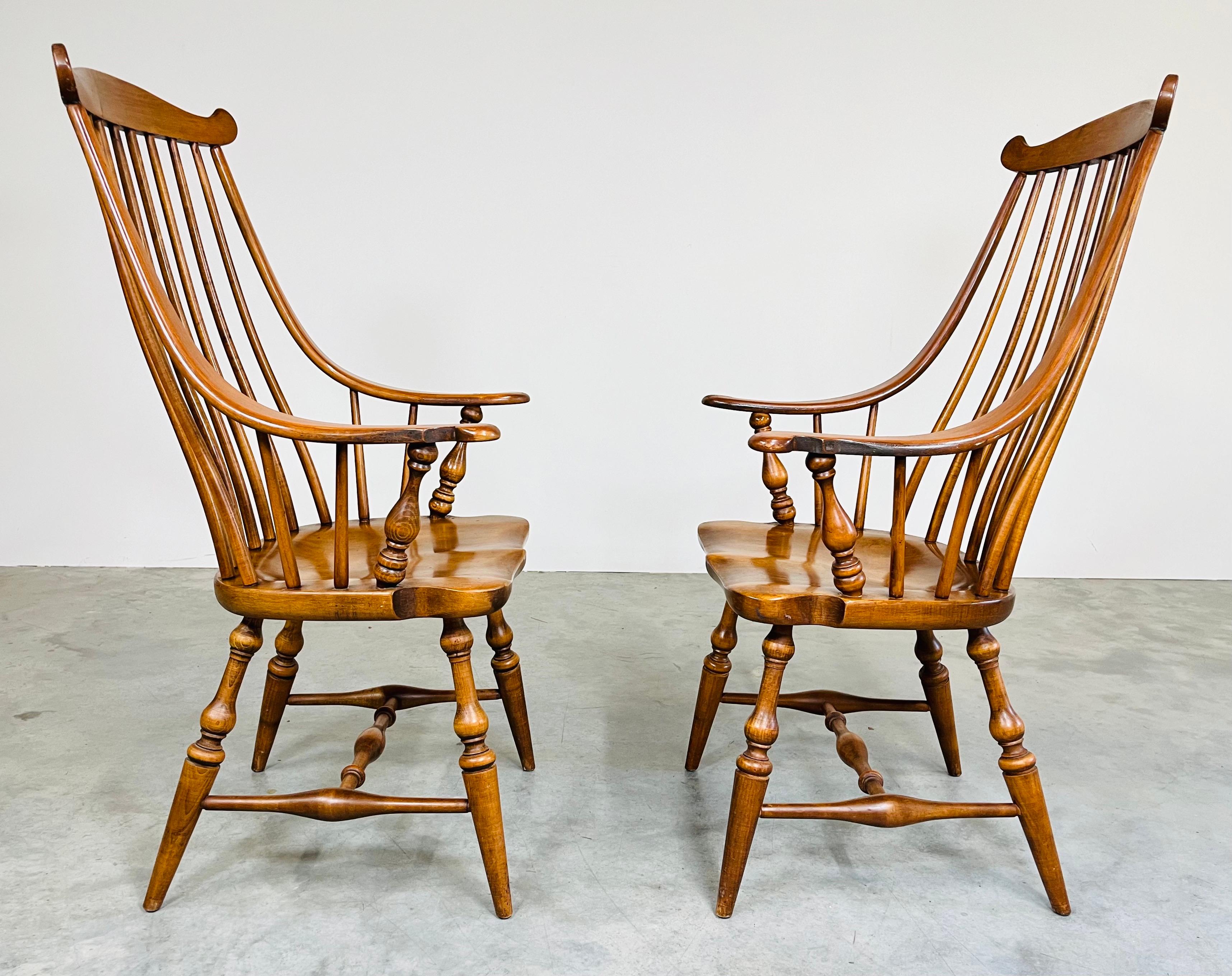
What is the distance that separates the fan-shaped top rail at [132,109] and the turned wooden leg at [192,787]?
0.78 m

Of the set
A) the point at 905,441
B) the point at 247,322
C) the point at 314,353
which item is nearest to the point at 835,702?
the point at 905,441

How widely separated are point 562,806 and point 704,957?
0.49 metres

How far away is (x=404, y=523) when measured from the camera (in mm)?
1349

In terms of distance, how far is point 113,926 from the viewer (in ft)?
4.74

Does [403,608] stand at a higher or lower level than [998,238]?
lower

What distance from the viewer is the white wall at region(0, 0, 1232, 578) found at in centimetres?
332

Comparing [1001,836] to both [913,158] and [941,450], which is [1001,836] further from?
[913,158]

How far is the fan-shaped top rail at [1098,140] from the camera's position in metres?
1.46

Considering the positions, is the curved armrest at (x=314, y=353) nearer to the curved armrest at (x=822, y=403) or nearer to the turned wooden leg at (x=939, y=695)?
the curved armrest at (x=822, y=403)

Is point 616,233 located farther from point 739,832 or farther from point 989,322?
point 739,832

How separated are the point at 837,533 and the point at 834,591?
0.12m

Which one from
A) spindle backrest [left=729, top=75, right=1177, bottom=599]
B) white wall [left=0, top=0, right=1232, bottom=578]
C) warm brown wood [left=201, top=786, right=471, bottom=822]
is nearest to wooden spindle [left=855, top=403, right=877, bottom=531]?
spindle backrest [left=729, top=75, right=1177, bottom=599]

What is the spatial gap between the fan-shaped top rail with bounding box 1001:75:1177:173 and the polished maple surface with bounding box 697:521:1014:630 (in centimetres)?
70

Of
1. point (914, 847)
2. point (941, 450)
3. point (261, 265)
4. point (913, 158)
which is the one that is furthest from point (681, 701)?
point (913, 158)
